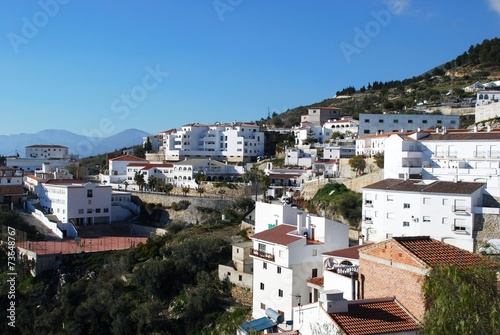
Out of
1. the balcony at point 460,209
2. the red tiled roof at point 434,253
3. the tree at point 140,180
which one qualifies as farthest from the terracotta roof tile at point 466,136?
the tree at point 140,180

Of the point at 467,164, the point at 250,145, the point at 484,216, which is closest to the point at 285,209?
the point at 484,216

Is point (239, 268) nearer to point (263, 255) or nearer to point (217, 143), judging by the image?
point (263, 255)

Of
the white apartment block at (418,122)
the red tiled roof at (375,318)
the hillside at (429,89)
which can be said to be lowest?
the red tiled roof at (375,318)

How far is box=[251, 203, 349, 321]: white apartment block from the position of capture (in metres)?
22.0

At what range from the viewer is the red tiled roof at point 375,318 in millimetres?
13773

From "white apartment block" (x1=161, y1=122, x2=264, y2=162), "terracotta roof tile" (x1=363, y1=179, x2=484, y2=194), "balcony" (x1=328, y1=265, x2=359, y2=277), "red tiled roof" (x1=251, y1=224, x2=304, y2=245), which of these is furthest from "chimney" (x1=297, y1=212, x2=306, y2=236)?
"white apartment block" (x1=161, y1=122, x2=264, y2=162)

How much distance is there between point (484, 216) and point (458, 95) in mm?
44025

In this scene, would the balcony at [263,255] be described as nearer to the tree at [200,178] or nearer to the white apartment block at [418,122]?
the tree at [200,178]

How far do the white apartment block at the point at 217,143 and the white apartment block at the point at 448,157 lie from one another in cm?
2762

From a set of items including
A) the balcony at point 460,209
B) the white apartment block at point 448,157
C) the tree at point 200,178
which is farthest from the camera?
the tree at point 200,178

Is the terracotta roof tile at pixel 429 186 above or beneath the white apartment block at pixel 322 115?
beneath

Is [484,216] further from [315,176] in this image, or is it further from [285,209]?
[315,176]

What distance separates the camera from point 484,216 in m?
24.3

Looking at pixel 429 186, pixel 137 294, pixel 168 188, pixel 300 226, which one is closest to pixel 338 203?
pixel 429 186
